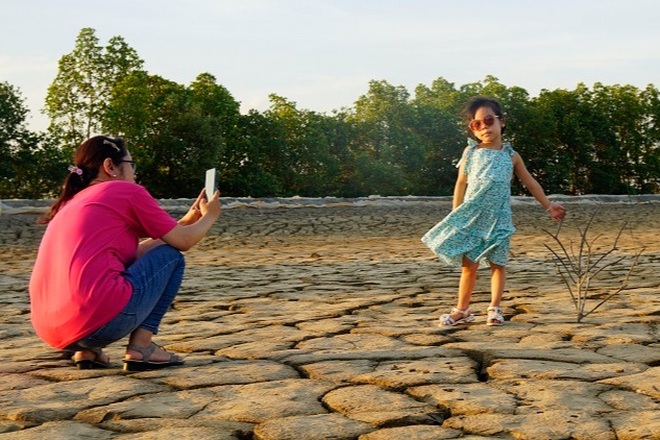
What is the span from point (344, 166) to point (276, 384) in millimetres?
39655

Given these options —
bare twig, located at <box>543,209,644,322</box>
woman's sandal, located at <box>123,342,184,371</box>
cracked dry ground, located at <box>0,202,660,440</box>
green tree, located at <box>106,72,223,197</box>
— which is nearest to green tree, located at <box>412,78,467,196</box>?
green tree, located at <box>106,72,223,197</box>

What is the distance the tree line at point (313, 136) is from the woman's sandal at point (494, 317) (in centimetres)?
2643

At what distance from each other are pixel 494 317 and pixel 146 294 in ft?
6.10

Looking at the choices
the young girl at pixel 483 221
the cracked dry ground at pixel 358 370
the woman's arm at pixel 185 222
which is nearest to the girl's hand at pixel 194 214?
the woman's arm at pixel 185 222

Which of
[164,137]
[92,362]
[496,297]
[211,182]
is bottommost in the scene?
[92,362]

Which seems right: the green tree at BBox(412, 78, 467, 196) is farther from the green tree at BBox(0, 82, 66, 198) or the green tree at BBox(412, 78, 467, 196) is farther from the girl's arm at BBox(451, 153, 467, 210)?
the girl's arm at BBox(451, 153, 467, 210)

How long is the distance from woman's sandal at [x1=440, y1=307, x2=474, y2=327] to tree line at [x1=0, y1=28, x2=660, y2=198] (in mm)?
26378

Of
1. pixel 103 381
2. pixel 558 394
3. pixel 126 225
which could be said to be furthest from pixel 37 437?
pixel 558 394

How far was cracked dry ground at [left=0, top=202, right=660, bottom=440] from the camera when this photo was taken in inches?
111

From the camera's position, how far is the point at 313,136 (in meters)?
41.0

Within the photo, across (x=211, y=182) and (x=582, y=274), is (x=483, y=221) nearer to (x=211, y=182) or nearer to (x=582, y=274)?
(x=582, y=274)

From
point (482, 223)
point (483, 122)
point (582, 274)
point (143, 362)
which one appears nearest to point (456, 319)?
point (482, 223)

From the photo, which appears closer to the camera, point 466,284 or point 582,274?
point 466,284

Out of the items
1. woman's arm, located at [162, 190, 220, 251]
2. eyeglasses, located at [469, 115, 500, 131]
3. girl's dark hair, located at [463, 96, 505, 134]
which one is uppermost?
girl's dark hair, located at [463, 96, 505, 134]
